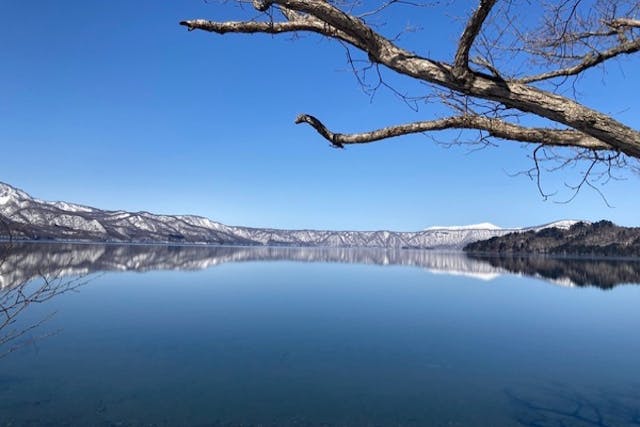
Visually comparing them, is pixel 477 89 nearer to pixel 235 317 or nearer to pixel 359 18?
pixel 359 18

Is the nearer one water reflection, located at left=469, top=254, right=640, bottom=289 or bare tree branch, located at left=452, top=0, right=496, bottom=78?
bare tree branch, located at left=452, top=0, right=496, bottom=78

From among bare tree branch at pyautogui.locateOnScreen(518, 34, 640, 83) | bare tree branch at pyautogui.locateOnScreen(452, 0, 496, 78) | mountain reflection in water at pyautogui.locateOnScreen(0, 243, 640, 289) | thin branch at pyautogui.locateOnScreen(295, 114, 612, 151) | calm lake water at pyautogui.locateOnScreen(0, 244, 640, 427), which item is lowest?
calm lake water at pyautogui.locateOnScreen(0, 244, 640, 427)

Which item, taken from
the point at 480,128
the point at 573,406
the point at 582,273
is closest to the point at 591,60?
the point at 480,128

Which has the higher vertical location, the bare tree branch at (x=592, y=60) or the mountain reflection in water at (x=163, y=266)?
the bare tree branch at (x=592, y=60)

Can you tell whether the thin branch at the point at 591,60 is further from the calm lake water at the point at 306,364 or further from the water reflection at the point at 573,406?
the water reflection at the point at 573,406

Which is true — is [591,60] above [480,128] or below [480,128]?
above

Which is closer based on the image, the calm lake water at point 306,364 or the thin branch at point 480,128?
the thin branch at point 480,128

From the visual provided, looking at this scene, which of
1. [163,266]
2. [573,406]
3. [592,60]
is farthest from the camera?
[163,266]

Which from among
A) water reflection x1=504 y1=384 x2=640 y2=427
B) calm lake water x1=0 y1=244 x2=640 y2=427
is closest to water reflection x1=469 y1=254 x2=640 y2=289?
calm lake water x1=0 y1=244 x2=640 y2=427

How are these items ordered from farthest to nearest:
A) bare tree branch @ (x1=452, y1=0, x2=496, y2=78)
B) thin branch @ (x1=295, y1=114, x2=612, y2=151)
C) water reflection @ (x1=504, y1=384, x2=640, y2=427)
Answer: water reflection @ (x1=504, y1=384, x2=640, y2=427)
thin branch @ (x1=295, y1=114, x2=612, y2=151)
bare tree branch @ (x1=452, y1=0, x2=496, y2=78)

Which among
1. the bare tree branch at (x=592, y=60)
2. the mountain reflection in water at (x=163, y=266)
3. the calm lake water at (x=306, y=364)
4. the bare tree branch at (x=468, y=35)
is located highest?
the bare tree branch at (x=592, y=60)

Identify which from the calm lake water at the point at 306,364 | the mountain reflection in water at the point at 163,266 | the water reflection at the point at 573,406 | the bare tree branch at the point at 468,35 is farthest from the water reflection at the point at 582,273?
the bare tree branch at the point at 468,35

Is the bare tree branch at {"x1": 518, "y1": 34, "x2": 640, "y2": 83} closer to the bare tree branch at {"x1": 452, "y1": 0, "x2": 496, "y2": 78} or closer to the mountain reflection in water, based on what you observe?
the bare tree branch at {"x1": 452, "y1": 0, "x2": 496, "y2": 78}

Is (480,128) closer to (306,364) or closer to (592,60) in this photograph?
(592,60)
